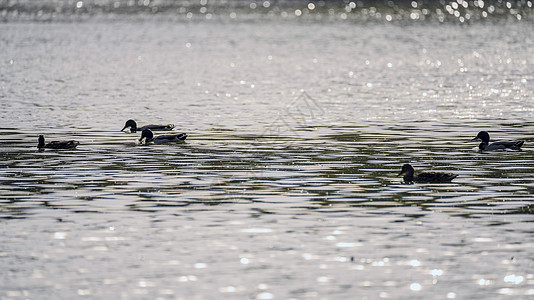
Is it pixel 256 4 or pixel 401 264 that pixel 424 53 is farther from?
pixel 256 4

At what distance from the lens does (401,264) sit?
17.0m

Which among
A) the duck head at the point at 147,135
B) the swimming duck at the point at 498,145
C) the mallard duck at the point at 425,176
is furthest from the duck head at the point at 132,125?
the mallard duck at the point at 425,176

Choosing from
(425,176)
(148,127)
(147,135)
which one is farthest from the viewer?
(148,127)

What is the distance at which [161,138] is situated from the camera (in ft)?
104

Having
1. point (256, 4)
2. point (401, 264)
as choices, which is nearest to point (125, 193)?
point (401, 264)

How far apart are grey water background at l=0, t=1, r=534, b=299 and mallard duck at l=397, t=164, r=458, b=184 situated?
174 millimetres

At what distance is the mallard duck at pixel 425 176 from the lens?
24266 mm

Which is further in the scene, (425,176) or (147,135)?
(147,135)

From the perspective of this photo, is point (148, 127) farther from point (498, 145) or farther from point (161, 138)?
point (498, 145)

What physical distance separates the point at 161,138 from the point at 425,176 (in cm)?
981

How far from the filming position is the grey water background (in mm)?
16422

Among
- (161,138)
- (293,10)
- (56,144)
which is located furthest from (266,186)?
(293,10)

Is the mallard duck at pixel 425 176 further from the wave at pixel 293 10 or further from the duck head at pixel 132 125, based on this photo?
the wave at pixel 293 10

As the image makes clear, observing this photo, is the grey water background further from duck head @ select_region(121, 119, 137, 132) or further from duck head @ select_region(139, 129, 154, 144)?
duck head @ select_region(139, 129, 154, 144)
